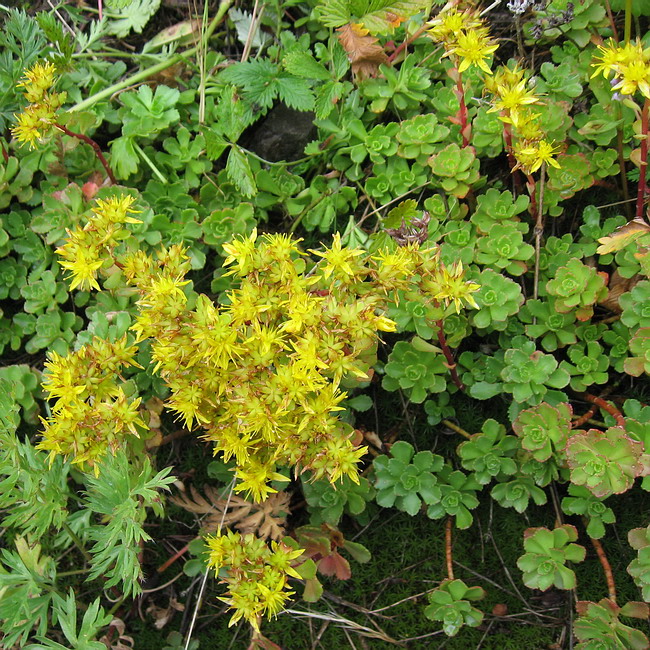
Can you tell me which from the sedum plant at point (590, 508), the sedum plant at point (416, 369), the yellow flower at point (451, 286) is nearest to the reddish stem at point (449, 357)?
the sedum plant at point (416, 369)

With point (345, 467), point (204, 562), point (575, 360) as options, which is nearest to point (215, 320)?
point (345, 467)

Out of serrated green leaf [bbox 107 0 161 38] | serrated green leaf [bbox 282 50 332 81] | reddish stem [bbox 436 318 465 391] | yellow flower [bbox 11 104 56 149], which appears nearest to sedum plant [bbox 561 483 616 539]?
reddish stem [bbox 436 318 465 391]

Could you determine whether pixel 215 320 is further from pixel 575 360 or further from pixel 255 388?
pixel 575 360

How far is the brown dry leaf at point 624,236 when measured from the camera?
80.9 inches

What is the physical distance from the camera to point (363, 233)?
2.47 meters

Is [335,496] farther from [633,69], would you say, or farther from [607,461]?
[633,69]

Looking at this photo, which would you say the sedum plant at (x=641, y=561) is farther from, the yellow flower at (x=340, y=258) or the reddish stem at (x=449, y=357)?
the yellow flower at (x=340, y=258)

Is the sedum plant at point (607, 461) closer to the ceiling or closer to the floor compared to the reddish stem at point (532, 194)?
closer to the floor

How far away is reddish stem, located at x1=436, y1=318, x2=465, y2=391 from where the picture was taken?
2094mm

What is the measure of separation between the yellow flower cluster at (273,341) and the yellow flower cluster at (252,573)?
0.65 feet

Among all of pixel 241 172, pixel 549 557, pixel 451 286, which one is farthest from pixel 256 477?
pixel 241 172

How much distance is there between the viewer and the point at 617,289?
2209 millimetres

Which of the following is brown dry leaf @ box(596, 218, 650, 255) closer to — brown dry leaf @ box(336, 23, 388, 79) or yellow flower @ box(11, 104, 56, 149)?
brown dry leaf @ box(336, 23, 388, 79)

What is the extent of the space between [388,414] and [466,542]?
54cm
